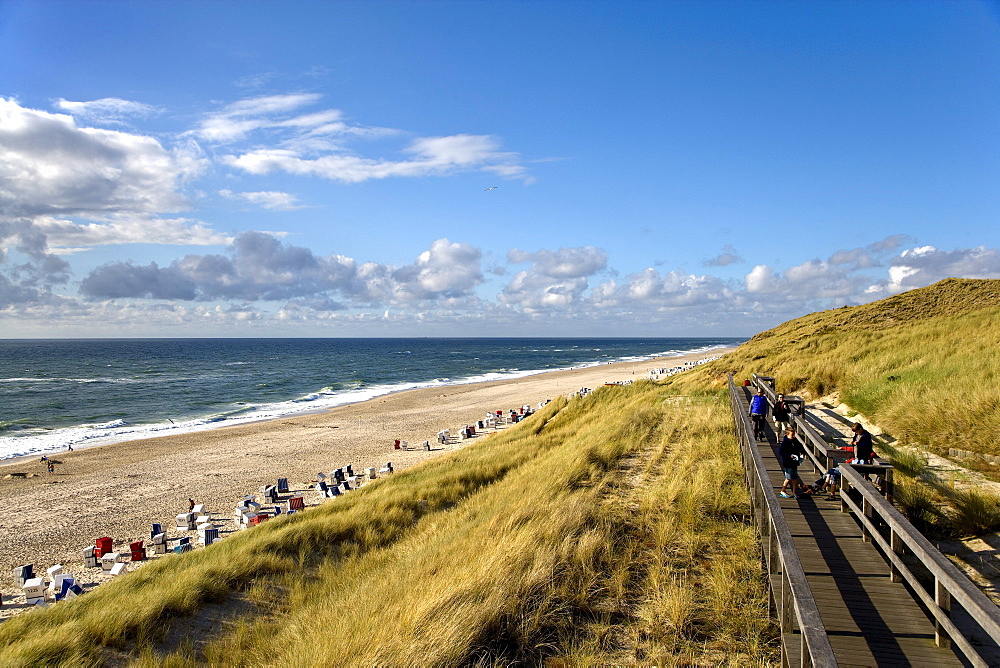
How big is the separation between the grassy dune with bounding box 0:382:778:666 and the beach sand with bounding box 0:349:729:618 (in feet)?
18.7

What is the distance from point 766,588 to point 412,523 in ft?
21.5

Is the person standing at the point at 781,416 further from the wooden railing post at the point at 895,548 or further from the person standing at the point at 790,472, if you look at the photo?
the wooden railing post at the point at 895,548

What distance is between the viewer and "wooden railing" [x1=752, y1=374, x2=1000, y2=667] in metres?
2.68

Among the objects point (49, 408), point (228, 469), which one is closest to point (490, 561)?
point (228, 469)

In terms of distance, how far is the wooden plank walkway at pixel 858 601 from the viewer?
3430 millimetres

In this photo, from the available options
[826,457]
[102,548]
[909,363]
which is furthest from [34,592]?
[909,363]

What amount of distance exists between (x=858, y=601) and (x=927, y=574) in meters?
1.18

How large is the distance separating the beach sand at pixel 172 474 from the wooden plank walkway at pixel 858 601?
12707 millimetres

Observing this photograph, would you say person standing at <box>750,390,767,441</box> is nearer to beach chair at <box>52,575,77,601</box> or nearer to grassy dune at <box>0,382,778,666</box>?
grassy dune at <box>0,382,778,666</box>

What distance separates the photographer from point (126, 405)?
40844 millimetres

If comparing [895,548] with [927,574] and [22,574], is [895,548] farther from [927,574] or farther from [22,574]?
[22,574]

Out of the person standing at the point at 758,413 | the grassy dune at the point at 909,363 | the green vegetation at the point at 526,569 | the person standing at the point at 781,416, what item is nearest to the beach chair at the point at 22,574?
the green vegetation at the point at 526,569

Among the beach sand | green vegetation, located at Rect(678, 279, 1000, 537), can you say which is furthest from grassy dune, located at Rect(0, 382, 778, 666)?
the beach sand

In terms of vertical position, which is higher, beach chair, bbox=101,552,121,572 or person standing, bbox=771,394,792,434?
person standing, bbox=771,394,792,434
